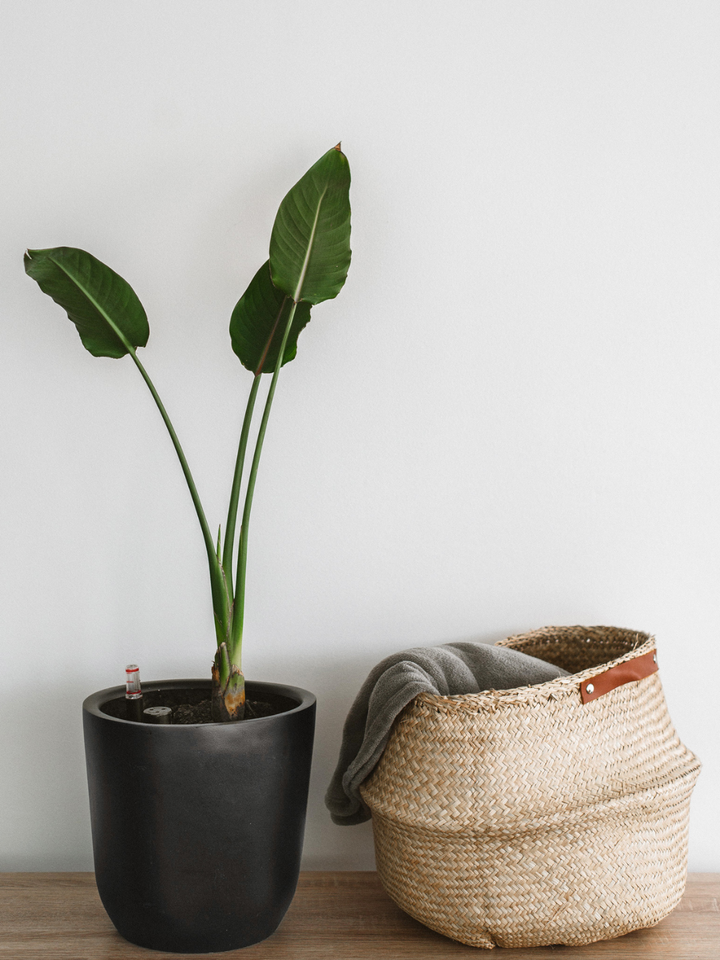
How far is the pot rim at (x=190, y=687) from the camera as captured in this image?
813 millimetres

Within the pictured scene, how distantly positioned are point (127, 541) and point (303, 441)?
0.29 m

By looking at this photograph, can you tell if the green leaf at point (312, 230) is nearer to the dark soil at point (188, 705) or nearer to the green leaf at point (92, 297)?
the green leaf at point (92, 297)

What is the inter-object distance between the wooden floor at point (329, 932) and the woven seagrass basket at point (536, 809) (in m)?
0.03

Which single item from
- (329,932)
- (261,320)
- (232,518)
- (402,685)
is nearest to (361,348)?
(261,320)

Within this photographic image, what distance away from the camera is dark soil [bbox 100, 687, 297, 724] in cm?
91

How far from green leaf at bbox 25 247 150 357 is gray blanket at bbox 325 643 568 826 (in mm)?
534

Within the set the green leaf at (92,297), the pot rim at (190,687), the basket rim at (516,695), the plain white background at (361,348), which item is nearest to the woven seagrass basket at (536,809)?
the basket rim at (516,695)

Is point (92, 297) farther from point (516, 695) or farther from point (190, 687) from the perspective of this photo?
point (516, 695)

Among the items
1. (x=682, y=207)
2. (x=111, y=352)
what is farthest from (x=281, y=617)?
(x=682, y=207)

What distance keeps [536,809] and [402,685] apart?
0.19 metres

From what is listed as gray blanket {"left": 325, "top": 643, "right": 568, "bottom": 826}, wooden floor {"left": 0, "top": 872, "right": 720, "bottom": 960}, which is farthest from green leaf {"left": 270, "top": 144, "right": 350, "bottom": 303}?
wooden floor {"left": 0, "top": 872, "right": 720, "bottom": 960}

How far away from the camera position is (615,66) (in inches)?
41.7

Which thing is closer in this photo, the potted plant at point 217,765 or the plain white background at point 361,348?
the potted plant at point 217,765

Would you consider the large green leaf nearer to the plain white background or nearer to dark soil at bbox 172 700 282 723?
the plain white background
